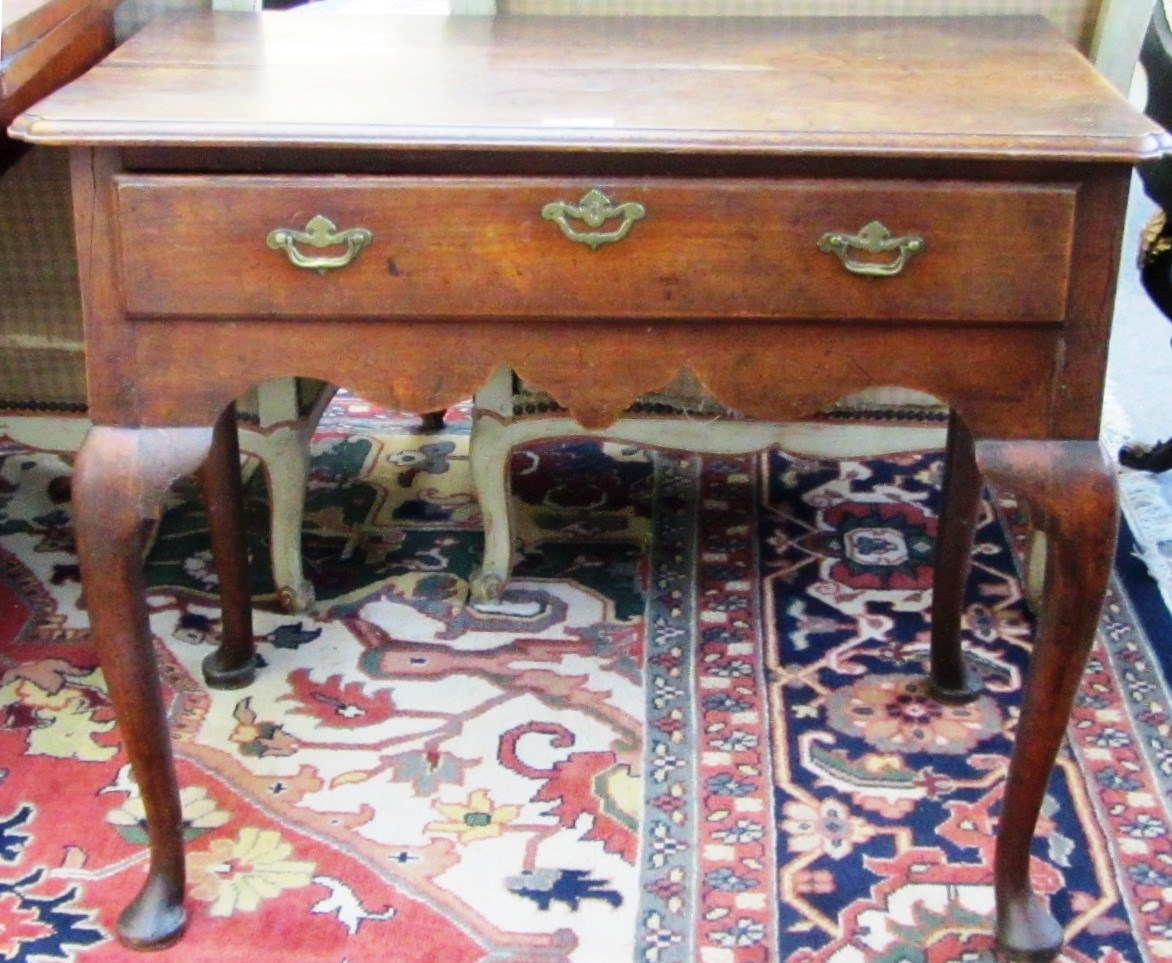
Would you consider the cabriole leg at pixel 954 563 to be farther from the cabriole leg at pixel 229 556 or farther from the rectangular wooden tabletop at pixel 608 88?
the cabriole leg at pixel 229 556

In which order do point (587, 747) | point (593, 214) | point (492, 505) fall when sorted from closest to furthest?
point (593, 214)
point (587, 747)
point (492, 505)

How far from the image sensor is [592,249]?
1134 millimetres

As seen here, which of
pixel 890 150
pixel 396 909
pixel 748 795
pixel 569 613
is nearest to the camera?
pixel 890 150

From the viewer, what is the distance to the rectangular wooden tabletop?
109 centimetres

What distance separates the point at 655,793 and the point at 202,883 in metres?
0.47

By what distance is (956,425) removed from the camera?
5.16ft

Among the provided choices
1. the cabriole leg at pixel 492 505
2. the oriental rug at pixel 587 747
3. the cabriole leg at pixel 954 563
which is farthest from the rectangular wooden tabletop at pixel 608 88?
the oriental rug at pixel 587 747

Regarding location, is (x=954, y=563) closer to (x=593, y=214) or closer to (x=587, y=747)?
(x=587, y=747)

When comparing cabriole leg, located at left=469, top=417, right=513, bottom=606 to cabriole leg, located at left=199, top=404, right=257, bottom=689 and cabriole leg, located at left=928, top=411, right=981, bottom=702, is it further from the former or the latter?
cabriole leg, located at left=928, top=411, right=981, bottom=702

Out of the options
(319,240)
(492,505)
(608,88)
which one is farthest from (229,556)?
(608,88)

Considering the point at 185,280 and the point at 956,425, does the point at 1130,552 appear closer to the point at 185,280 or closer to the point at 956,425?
the point at 956,425

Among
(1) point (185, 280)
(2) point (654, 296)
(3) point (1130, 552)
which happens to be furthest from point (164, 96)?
(3) point (1130, 552)

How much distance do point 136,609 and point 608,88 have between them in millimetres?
605

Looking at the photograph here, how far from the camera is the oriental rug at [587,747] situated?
137cm
